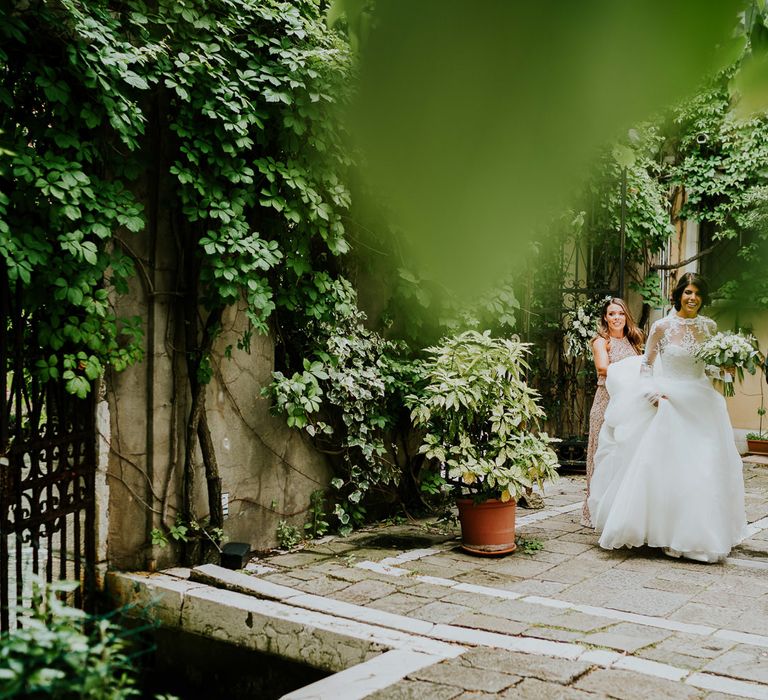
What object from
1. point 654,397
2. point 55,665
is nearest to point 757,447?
point 654,397

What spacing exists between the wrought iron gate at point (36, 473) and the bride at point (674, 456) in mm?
3466

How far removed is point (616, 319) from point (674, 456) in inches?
56.5

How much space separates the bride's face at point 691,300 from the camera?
619 centimetres

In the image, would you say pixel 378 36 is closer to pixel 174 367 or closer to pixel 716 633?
pixel 716 633

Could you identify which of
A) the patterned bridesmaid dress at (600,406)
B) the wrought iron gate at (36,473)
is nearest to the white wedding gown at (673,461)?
the patterned bridesmaid dress at (600,406)

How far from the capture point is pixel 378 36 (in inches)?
33.4

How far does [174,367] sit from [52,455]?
980 millimetres

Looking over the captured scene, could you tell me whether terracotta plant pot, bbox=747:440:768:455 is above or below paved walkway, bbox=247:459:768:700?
above

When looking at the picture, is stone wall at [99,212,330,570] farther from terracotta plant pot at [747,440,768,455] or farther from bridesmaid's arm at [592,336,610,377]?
terracotta plant pot at [747,440,768,455]

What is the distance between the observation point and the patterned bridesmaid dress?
6793 millimetres

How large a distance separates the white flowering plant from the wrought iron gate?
5.96 m

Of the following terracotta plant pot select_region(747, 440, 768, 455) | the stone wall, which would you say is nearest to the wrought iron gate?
the stone wall

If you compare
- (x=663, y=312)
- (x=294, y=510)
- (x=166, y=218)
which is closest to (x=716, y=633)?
(x=294, y=510)

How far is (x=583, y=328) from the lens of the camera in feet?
30.7
